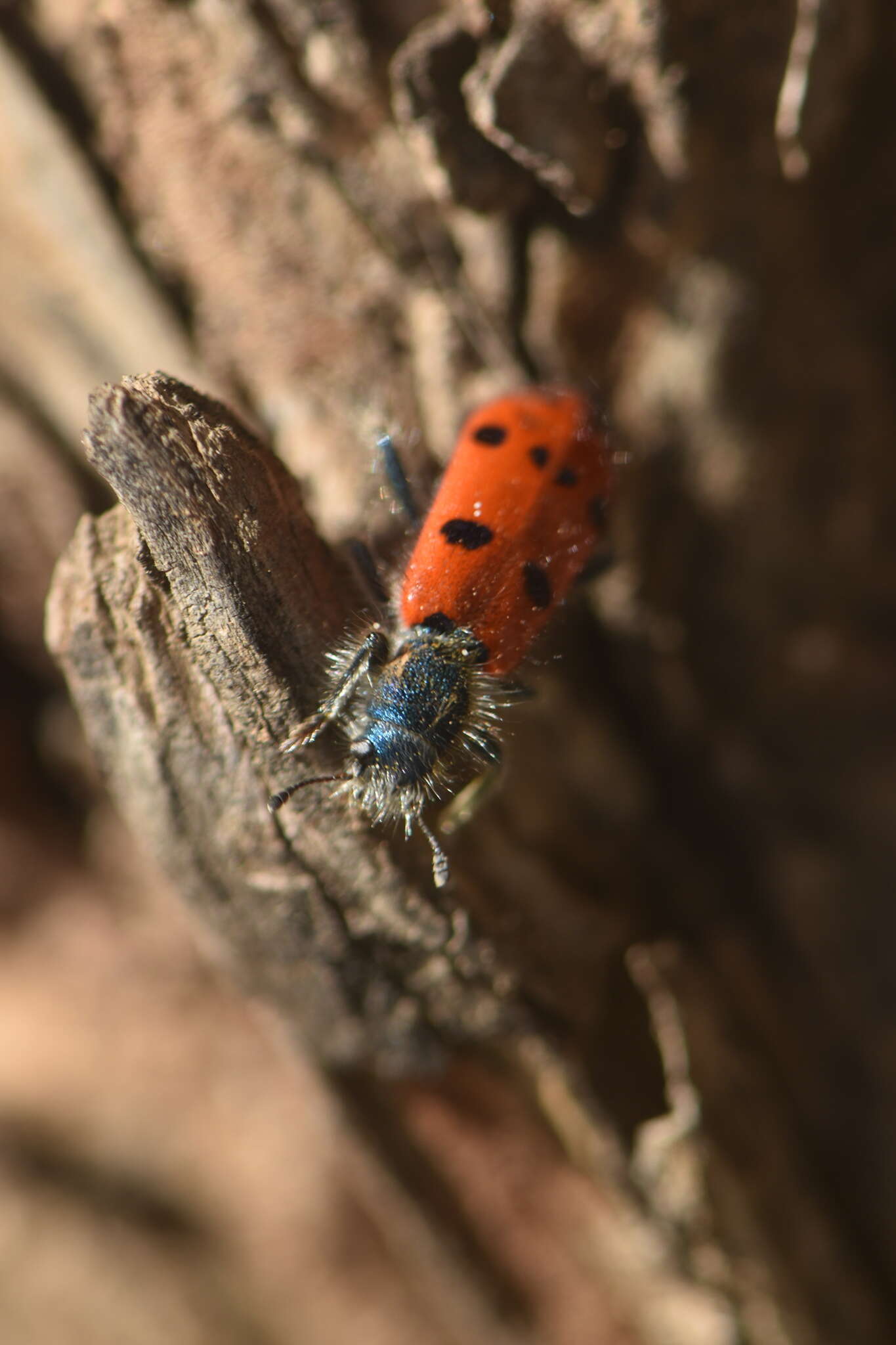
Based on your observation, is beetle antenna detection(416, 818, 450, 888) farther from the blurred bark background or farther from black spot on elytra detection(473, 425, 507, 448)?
black spot on elytra detection(473, 425, 507, 448)

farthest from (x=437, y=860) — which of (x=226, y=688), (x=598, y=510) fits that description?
(x=598, y=510)

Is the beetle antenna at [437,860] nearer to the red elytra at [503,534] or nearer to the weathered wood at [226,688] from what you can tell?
the weathered wood at [226,688]

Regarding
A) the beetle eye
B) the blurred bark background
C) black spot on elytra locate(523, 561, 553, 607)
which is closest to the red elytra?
black spot on elytra locate(523, 561, 553, 607)

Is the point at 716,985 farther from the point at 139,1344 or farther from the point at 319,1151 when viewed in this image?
the point at 139,1344

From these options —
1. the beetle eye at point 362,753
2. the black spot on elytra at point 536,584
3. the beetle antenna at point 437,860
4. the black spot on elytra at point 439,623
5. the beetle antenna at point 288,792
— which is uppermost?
the black spot on elytra at point 536,584

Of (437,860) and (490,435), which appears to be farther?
(490,435)

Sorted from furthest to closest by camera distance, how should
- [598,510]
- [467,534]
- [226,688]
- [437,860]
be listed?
[598,510] → [467,534] → [437,860] → [226,688]

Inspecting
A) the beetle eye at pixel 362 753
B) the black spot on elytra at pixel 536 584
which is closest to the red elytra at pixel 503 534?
the black spot on elytra at pixel 536 584

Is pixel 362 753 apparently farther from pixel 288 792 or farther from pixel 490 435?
pixel 490 435
